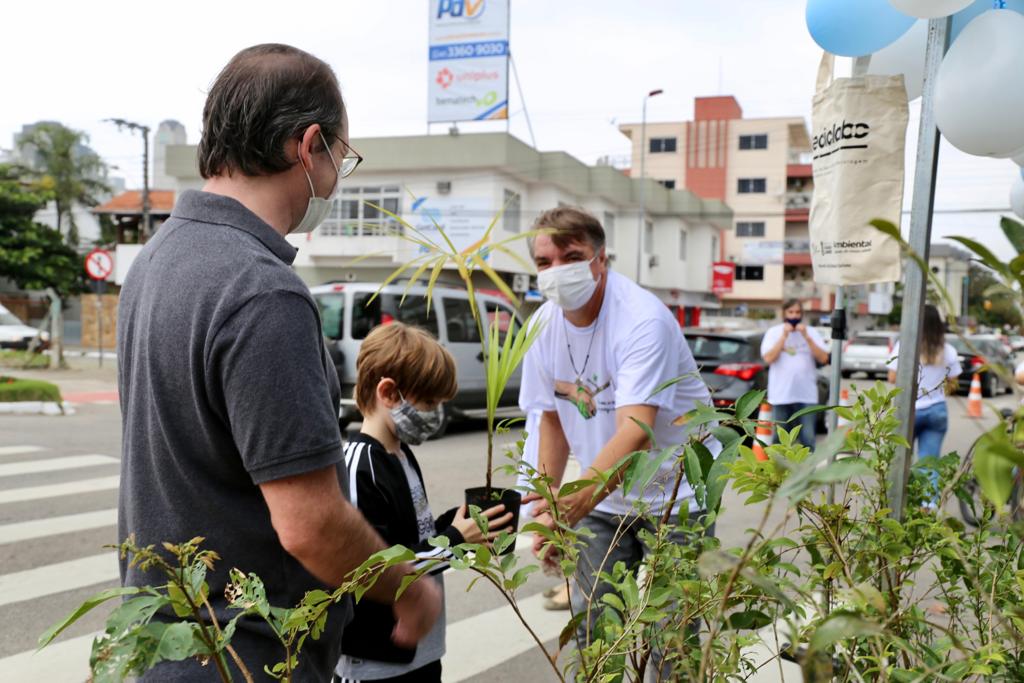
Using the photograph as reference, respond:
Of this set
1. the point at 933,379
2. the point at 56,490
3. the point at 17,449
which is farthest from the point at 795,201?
the point at 56,490

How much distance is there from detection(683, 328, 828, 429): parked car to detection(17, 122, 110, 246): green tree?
37926mm

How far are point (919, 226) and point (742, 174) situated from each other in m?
Answer: 55.7

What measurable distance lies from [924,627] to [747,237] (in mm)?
57058

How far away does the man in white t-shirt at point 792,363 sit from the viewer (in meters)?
8.94

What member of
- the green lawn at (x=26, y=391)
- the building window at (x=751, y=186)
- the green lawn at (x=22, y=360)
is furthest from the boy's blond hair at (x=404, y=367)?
the building window at (x=751, y=186)

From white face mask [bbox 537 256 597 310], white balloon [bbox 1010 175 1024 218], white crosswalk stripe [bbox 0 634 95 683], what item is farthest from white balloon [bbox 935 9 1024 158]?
white crosswalk stripe [bbox 0 634 95 683]

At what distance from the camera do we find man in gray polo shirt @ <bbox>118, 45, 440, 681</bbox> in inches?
57.8

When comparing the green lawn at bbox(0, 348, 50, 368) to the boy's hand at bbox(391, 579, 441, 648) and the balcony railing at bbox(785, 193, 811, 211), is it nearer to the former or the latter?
the boy's hand at bbox(391, 579, 441, 648)

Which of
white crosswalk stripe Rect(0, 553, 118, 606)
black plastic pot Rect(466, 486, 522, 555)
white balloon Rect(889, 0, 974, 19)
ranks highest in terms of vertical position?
white balloon Rect(889, 0, 974, 19)

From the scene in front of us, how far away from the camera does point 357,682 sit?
2404 millimetres

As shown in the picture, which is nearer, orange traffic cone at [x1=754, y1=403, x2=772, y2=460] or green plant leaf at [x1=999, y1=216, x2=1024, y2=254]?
green plant leaf at [x1=999, y1=216, x2=1024, y2=254]

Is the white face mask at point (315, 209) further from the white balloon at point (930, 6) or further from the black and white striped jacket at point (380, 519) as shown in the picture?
the white balloon at point (930, 6)

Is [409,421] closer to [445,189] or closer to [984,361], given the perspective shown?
[984,361]

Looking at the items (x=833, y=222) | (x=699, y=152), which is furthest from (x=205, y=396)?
(x=699, y=152)
